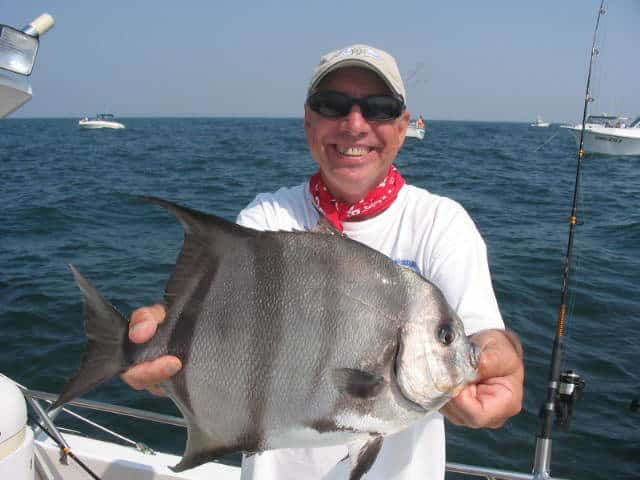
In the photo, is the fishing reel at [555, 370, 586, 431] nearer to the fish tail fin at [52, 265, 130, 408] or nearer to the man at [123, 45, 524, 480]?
the man at [123, 45, 524, 480]

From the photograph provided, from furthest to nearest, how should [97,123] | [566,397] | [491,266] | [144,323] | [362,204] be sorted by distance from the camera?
[97,123] < [491,266] < [566,397] < [362,204] < [144,323]

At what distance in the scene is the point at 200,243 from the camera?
5.46 ft

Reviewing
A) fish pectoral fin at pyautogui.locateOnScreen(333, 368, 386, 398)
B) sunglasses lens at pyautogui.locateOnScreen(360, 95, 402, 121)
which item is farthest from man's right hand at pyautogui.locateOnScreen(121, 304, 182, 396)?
sunglasses lens at pyautogui.locateOnScreen(360, 95, 402, 121)

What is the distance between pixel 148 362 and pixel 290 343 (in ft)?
1.35

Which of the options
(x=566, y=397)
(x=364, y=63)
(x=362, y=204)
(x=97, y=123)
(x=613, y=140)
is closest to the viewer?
(x=364, y=63)

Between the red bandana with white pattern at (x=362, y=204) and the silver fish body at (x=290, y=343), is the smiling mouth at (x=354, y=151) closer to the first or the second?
the red bandana with white pattern at (x=362, y=204)

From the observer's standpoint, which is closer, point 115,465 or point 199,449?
point 199,449

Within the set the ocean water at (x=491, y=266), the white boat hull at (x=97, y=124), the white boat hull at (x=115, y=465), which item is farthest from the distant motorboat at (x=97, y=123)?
the white boat hull at (x=115, y=465)

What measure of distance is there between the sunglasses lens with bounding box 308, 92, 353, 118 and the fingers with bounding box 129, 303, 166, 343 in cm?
95

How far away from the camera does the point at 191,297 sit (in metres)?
1.62

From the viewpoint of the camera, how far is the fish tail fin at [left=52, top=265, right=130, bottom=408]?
1.62 metres

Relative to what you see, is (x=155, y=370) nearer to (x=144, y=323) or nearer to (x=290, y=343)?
(x=144, y=323)

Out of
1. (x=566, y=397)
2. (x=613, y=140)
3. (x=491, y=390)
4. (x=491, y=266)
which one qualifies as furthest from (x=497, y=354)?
(x=613, y=140)

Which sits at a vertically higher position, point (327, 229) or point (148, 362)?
point (327, 229)
